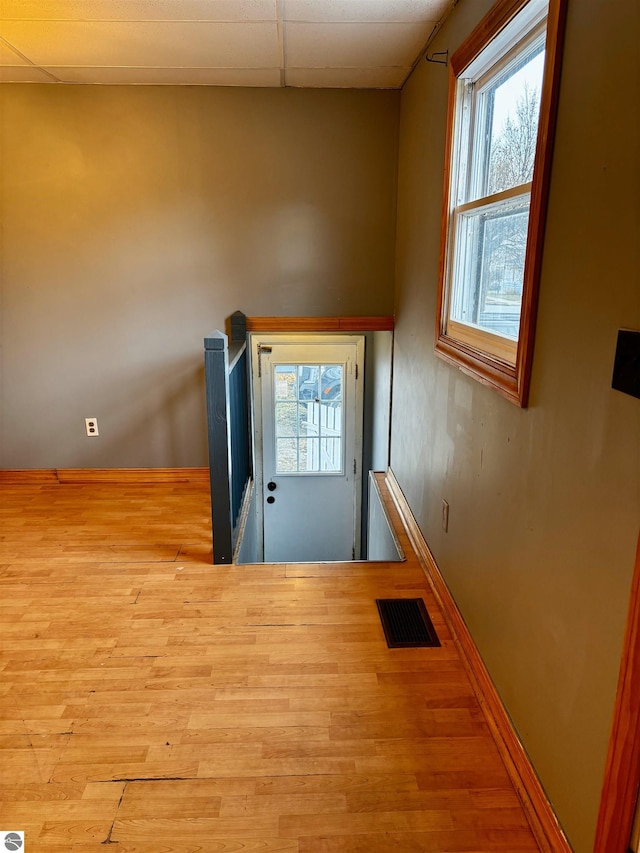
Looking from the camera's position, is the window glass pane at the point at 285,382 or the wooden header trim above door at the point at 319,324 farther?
the window glass pane at the point at 285,382

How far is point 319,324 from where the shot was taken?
3732 millimetres

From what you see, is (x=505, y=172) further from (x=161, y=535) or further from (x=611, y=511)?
(x=161, y=535)

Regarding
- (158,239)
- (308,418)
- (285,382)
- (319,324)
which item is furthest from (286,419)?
(158,239)

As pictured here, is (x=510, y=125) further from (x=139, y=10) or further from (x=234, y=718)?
(x=234, y=718)

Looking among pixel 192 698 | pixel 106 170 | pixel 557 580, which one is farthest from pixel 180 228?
pixel 557 580

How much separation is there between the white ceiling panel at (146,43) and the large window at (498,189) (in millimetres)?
1114

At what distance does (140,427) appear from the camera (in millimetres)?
3834

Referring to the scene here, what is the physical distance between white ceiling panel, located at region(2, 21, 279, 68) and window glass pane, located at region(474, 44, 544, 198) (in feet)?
3.92

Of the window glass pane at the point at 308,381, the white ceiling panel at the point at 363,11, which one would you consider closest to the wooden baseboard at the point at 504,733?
the window glass pane at the point at 308,381

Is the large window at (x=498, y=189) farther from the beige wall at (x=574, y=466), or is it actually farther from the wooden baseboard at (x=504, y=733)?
the wooden baseboard at (x=504, y=733)

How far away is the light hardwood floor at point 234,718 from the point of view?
4.73 feet

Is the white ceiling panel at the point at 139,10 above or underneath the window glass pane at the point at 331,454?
above

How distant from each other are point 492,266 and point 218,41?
188cm

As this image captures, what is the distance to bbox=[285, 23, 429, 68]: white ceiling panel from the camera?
8.30 ft
